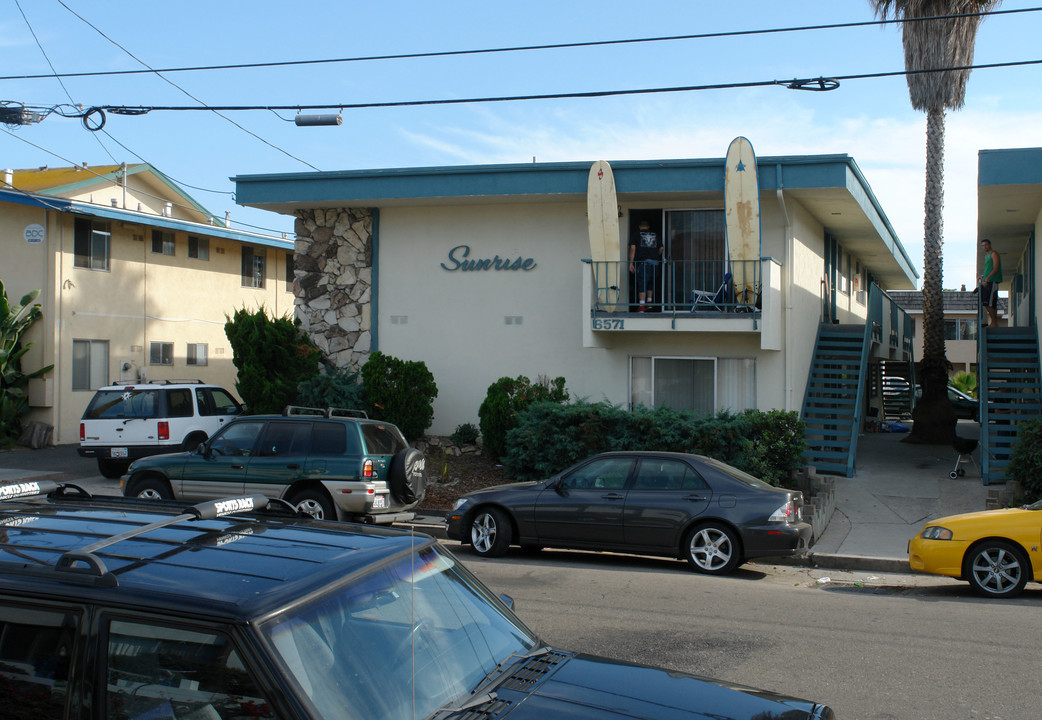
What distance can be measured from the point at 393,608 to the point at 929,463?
1720cm

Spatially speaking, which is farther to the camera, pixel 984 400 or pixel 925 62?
pixel 925 62

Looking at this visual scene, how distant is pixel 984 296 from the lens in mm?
20938

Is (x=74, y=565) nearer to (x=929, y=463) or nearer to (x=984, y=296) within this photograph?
(x=929, y=463)

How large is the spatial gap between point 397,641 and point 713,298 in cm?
1433

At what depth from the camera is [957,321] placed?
160 ft

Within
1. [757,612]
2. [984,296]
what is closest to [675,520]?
[757,612]

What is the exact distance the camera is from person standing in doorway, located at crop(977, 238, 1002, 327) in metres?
20.2

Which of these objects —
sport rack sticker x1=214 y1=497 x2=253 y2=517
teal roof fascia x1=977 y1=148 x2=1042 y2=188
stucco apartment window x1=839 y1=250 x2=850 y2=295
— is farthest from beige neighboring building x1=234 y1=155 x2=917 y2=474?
sport rack sticker x1=214 y1=497 x2=253 y2=517

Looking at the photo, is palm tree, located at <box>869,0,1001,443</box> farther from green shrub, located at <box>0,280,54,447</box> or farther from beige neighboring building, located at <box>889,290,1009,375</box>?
beige neighboring building, located at <box>889,290,1009,375</box>

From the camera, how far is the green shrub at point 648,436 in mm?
14711

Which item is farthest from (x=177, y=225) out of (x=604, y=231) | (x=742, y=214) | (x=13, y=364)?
(x=742, y=214)

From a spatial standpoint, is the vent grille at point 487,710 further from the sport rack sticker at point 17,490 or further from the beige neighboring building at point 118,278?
the beige neighboring building at point 118,278

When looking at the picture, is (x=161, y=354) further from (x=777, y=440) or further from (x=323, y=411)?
(x=777, y=440)

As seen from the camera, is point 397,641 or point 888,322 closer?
point 397,641
